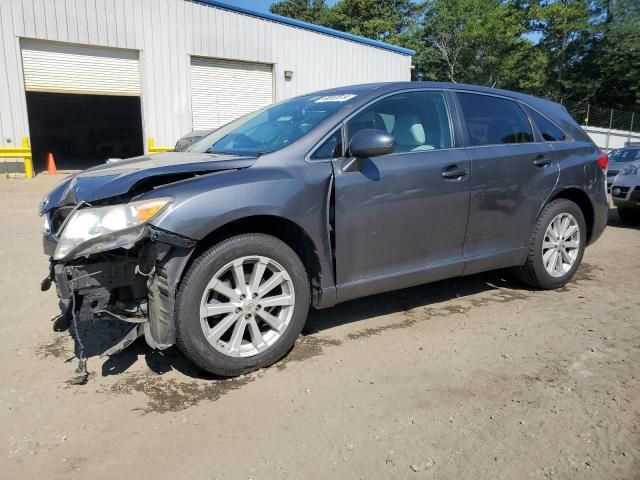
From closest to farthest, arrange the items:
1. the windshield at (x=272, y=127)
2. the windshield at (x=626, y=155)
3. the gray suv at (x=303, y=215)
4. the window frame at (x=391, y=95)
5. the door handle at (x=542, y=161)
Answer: the gray suv at (x=303, y=215)
the window frame at (x=391, y=95)
the windshield at (x=272, y=127)
the door handle at (x=542, y=161)
the windshield at (x=626, y=155)

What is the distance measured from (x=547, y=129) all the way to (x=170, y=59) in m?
13.0

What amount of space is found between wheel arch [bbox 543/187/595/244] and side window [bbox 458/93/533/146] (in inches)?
23.9

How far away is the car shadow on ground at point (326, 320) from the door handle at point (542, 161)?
1.18m

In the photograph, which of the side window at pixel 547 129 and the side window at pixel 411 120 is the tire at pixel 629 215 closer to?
the side window at pixel 547 129

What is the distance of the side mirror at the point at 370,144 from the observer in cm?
323

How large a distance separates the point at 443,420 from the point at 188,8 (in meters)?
15.2

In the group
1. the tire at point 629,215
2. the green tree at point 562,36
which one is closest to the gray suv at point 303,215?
the tire at point 629,215

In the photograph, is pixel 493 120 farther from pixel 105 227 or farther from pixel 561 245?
pixel 105 227

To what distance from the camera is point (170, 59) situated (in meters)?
15.1

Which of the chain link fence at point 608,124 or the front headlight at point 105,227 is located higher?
the chain link fence at point 608,124

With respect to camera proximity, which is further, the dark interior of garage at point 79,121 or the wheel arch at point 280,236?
the dark interior of garage at point 79,121

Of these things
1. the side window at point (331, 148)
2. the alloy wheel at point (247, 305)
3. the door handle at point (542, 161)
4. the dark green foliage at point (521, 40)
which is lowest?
the alloy wheel at point (247, 305)

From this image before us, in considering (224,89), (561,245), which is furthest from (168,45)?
(561,245)

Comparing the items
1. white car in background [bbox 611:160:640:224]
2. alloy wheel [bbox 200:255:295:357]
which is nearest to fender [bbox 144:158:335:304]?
alloy wheel [bbox 200:255:295:357]
